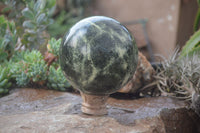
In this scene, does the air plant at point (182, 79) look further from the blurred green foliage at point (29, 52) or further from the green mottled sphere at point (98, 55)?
the blurred green foliage at point (29, 52)

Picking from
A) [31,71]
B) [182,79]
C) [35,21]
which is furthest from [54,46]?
[182,79]

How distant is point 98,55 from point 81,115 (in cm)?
45

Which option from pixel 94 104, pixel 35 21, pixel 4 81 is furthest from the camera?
pixel 35 21

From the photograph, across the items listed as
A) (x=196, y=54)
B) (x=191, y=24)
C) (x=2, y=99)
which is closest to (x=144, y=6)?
(x=191, y=24)

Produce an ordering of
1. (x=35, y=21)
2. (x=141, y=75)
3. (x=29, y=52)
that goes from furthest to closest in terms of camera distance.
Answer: (x=35, y=21)
(x=29, y=52)
(x=141, y=75)

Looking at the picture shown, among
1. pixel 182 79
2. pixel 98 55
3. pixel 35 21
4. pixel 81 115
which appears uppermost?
pixel 35 21

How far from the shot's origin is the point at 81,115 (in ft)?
Answer: 5.37

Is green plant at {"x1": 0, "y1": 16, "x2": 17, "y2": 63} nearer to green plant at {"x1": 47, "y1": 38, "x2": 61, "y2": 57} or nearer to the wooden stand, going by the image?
green plant at {"x1": 47, "y1": 38, "x2": 61, "y2": 57}

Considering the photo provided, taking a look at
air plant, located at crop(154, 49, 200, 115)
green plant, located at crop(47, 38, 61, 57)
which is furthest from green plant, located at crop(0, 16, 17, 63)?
air plant, located at crop(154, 49, 200, 115)

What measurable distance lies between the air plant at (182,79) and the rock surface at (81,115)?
10 cm

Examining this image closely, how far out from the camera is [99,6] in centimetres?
574

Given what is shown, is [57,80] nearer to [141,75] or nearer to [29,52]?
[29,52]

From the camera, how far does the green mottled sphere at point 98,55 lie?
1413mm

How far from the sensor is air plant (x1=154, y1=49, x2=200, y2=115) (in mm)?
1994
